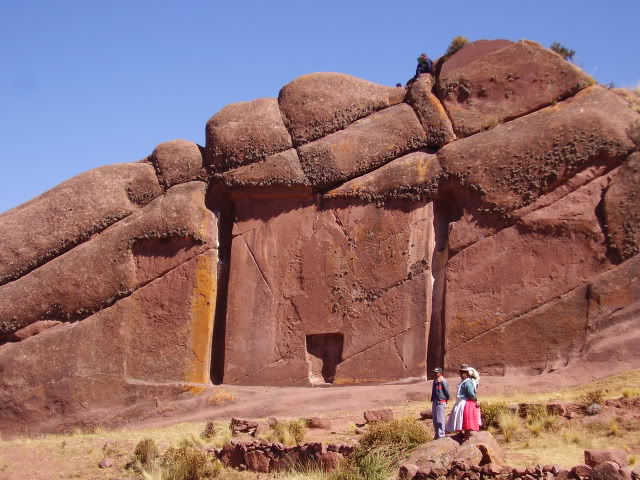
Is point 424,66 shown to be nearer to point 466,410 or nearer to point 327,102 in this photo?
point 327,102

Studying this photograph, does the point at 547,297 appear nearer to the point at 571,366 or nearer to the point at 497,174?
the point at 571,366

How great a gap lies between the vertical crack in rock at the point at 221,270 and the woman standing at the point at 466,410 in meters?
8.48

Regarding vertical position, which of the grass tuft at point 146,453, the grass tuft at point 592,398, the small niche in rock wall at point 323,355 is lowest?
the grass tuft at point 146,453

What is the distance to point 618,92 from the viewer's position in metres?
21.0

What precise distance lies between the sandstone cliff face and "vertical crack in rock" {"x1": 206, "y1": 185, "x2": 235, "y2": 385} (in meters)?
0.05

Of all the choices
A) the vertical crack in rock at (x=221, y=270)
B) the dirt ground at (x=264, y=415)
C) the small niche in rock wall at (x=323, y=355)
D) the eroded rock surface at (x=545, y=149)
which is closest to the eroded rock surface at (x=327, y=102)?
the vertical crack in rock at (x=221, y=270)

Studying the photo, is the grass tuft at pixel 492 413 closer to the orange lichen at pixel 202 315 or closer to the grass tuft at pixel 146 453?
the grass tuft at pixel 146 453

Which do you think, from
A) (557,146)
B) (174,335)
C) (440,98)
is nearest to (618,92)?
(557,146)

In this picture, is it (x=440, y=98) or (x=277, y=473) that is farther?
(x=440, y=98)

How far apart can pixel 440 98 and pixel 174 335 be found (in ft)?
27.6

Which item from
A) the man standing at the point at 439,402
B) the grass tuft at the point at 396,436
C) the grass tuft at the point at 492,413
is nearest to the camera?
the grass tuft at the point at 396,436

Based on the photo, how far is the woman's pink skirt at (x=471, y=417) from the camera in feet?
46.8

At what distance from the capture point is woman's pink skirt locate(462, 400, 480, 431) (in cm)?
1425

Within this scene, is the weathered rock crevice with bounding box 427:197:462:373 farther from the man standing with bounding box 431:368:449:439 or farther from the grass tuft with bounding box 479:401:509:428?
the man standing with bounding box 431:368:449:439
